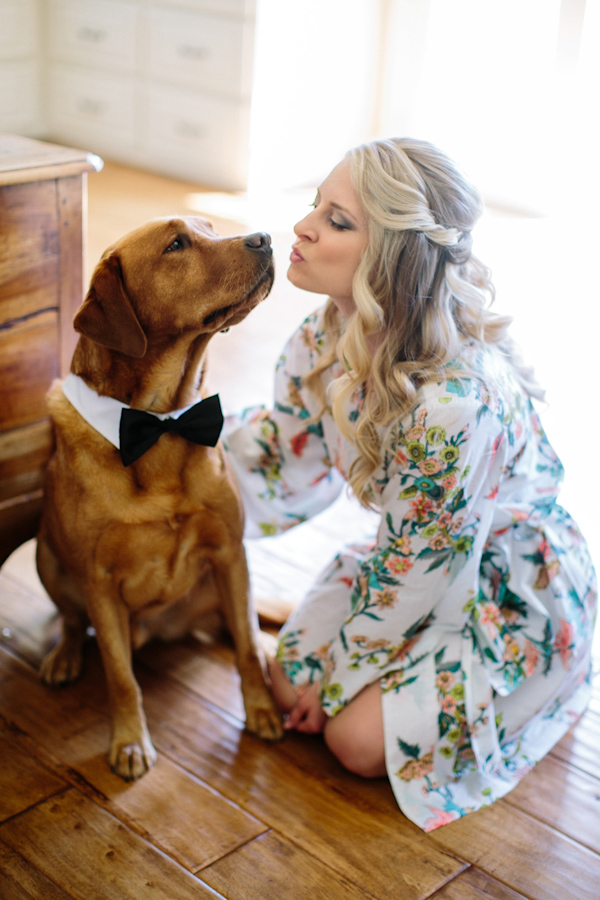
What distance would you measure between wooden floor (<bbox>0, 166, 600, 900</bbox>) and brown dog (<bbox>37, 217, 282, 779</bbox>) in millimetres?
80

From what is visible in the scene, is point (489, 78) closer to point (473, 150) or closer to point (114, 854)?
point (473, 150)

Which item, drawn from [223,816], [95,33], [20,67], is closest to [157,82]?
[95,33]

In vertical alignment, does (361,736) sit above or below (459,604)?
below

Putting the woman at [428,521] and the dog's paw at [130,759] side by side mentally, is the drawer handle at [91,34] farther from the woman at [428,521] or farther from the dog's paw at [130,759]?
the dog's paw at [130,759]

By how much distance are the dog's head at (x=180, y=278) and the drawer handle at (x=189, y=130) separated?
157 inches

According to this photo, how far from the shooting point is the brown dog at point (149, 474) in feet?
4.60

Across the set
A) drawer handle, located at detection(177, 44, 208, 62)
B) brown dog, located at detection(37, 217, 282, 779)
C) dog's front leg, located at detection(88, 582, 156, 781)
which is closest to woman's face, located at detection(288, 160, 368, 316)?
brown dog, located at detection(37, 217, 282, 779)

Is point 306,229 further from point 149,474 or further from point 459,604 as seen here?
point 459,604

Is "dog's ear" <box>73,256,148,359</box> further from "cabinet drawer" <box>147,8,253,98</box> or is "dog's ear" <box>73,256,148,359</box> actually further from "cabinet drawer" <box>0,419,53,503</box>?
"cabinet drawer" <box>147,8,253,98</box>

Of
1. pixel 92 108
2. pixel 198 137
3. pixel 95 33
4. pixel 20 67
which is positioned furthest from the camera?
pixel 92 108

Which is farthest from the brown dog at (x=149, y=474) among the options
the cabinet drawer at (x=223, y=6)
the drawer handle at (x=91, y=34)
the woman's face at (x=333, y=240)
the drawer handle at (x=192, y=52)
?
the drawer handle at (x=91, y=34)

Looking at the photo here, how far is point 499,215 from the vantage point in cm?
493

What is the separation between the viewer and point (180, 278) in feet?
4.62

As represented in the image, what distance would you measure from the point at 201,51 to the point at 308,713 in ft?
14.1
